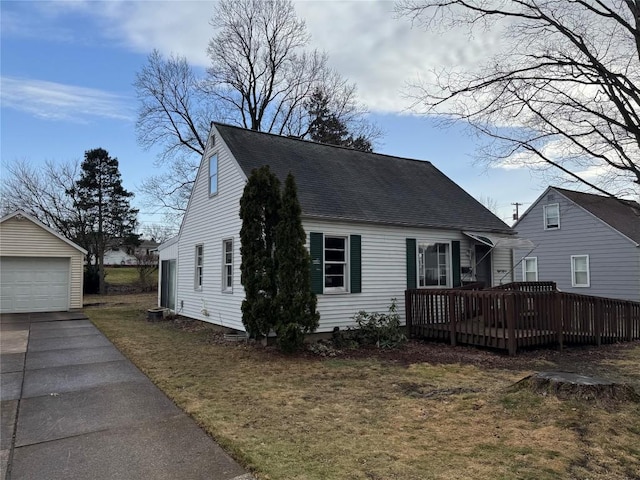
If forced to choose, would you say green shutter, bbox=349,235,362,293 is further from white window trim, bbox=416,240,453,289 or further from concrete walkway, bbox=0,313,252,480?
concrete walkway, bbox=0,313,252,480

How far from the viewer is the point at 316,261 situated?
402 inches

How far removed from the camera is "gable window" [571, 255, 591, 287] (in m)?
20.2

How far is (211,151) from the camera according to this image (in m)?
13.0

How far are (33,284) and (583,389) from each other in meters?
19.4

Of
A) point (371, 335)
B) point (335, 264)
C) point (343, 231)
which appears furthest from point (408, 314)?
point (343, 231)

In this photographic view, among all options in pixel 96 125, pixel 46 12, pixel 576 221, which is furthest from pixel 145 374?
pixel 576 221

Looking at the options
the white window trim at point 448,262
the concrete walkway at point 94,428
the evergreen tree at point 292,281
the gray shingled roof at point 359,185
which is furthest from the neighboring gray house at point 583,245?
the concrete walkway at point 94,428

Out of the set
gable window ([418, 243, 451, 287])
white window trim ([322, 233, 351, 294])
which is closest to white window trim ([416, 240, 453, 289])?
gable window ([418, 243, 451, 287])

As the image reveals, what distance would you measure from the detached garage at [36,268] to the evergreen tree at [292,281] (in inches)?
530

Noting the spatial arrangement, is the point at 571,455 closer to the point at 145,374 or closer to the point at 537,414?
the point at 537,414

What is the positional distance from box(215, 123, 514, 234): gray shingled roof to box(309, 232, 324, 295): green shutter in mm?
565

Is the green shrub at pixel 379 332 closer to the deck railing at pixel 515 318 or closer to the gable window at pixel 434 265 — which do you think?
the deck railing at pixel 515 318

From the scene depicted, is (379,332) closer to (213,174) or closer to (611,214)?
(213,174)

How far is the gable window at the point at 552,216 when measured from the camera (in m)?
21.4
